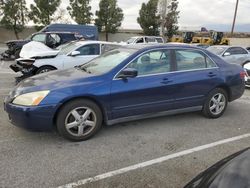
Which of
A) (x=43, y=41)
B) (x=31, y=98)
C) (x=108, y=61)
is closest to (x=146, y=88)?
(x=108, y=61)

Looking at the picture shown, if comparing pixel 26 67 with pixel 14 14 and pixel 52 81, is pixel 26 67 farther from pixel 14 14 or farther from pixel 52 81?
pixel 14 14

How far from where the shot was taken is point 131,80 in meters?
4.64

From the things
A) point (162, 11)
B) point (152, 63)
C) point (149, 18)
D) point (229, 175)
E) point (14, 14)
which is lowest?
point (229, 175)

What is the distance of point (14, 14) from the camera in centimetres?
3438

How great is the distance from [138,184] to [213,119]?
2.91 meters

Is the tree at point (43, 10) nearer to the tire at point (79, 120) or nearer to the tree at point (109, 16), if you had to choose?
the tree at point (109, 16)

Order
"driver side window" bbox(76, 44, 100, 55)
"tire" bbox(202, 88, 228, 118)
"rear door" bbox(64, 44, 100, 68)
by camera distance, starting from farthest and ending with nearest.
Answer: "driver side window" bbox(76, 44, 100, 55)
"rear door" bbox(64, 44, 100, 68)
"tire" bbox(202, 88, 228, 118)

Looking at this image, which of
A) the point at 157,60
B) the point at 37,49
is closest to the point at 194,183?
the point at 157,60

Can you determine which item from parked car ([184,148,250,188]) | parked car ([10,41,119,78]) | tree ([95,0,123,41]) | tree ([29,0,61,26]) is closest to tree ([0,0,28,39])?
tree ([29,0,61,26])

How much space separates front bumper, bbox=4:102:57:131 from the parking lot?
315 millimetres

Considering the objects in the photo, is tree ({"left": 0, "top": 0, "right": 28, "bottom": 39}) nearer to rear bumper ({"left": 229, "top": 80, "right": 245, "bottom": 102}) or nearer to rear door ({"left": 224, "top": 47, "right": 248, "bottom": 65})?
rear door ({"left": 224, "top": 47, "right": 248, "bottom": 65})

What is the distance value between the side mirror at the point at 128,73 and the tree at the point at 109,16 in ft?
110

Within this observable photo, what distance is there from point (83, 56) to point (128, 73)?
5155 mm

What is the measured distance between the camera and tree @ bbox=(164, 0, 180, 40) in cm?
3884
